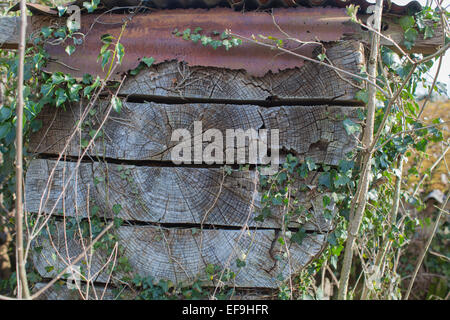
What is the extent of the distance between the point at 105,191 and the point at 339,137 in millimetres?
1421

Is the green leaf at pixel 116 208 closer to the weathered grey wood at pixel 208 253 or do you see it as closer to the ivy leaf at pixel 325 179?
the weathered grey wood at pixel 208 253

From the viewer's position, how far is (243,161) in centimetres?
225

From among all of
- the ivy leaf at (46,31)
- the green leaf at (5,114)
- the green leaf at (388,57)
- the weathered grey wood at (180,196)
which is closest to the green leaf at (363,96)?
the green leaf at (388,57)

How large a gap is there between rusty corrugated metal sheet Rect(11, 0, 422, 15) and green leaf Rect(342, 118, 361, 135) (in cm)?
65

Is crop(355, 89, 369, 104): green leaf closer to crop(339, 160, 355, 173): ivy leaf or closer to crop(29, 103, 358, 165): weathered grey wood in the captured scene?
crop(29, 103, 358, 165): weathered grey wood

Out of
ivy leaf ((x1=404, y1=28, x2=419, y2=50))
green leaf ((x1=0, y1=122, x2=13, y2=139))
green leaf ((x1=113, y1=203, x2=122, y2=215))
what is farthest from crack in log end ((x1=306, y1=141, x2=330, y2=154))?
green leaf ((x1=0, y1=122, x2=13, y2=139))

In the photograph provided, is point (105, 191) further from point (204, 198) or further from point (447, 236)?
point (447, 236)

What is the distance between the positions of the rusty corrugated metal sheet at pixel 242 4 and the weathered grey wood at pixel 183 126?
0.58 meters

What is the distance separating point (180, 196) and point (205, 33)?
38.3 inches

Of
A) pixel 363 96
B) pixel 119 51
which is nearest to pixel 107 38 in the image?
pixel 119 51

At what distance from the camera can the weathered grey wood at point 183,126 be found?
219cm

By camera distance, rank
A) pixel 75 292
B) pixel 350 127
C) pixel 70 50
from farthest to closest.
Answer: pixel 75 292 → pixel 70 50 → pixel 350 127

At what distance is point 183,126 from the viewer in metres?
2.28

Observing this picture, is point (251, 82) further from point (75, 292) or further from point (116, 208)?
point (75, 292)
